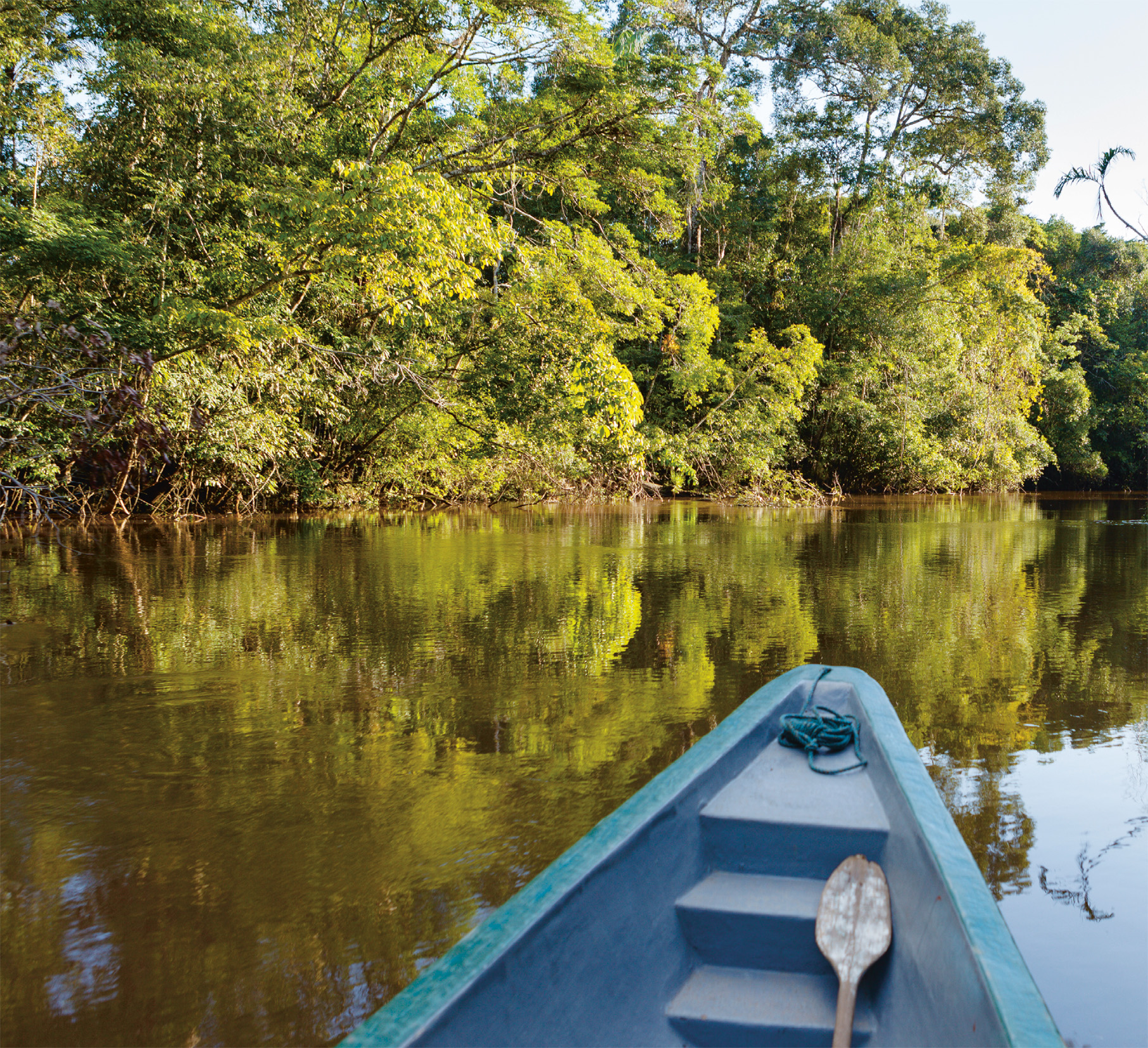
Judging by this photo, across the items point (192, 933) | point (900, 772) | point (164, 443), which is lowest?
point (192, 933)

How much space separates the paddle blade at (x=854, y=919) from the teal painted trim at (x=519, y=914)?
1.37 ft

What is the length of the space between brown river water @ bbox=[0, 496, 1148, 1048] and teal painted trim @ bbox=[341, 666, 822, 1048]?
652 millimetres

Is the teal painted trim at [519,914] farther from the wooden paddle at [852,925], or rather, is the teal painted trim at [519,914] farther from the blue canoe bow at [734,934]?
the wooden paddle at [852,925]

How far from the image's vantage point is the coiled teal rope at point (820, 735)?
2.58 meters

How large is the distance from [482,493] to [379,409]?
4.37m

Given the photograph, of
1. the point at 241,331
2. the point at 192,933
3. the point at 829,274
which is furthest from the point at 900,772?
the point at 829,274

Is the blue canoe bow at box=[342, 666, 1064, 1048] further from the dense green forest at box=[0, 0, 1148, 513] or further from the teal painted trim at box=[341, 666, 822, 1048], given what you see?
the dense green forest at box=[0, 0, 1148, 513]

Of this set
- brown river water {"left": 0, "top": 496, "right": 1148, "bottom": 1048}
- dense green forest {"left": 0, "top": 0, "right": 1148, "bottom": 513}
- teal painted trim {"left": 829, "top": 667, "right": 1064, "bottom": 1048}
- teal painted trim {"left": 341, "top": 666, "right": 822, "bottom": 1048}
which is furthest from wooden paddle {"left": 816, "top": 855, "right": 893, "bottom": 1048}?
dense green forest {"left": 0, "top": 0, "right": 1148, "bottom": 513}

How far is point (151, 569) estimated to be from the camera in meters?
8.55

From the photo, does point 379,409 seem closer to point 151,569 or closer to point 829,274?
point 151,569

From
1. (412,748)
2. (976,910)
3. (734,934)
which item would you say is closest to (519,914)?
(734,934)

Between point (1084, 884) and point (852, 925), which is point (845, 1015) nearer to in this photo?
point (852, 925)

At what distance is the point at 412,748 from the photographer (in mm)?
3641

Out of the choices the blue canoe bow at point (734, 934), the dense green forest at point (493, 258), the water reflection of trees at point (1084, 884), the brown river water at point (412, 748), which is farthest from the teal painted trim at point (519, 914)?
the dense green forest at point (493, 258)
